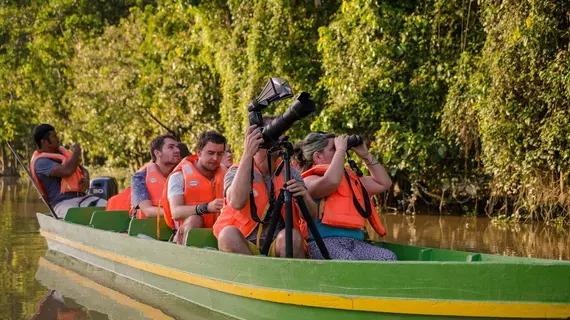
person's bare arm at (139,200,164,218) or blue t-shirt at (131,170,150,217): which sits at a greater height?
blue t-shirt at (131,170,150,217)

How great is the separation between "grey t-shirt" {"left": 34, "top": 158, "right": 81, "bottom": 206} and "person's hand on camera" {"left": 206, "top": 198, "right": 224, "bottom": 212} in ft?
12.7

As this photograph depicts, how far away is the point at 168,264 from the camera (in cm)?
667

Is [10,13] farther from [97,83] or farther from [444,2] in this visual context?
[444,2]

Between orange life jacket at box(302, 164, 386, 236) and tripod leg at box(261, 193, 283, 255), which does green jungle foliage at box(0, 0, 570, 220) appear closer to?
orange life jacket at box(302, 164, 386, 236)

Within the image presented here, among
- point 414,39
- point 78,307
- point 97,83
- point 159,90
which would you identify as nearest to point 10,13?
point 97,83

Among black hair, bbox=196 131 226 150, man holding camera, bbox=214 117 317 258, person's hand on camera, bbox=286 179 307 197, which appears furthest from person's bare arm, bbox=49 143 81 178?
person's hand on camera, bbox=286 179 307 197

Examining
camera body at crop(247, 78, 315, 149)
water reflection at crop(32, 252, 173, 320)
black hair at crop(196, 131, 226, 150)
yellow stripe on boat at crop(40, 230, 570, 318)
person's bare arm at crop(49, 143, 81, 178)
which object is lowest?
water reflection at crop(32, 252, 173, 320)

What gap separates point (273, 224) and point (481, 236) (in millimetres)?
6160

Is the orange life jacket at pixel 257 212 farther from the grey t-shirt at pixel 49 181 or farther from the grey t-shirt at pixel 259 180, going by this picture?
the grey t-shirt at pixel 49 181

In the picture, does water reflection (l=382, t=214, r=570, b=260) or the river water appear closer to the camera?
the river water

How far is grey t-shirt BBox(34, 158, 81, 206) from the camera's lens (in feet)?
32.4

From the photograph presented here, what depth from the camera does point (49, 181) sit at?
9984 mm

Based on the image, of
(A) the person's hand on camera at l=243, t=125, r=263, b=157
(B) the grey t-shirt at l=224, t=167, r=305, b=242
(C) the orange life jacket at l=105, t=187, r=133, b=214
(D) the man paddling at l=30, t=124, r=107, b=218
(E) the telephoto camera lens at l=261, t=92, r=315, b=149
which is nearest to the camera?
(E) the telephoto camera lens at l=261, t=92, r=315, b=149

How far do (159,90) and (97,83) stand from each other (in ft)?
14.1
